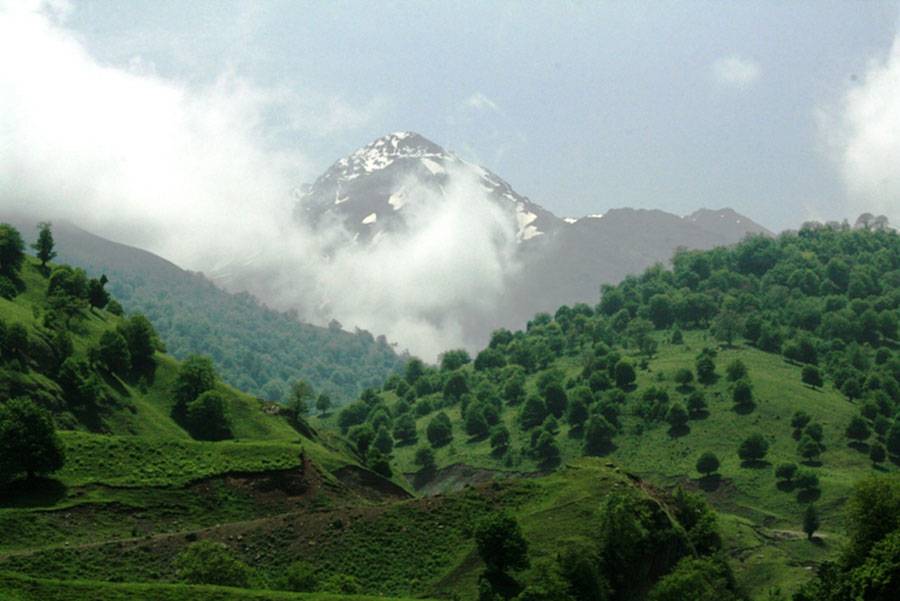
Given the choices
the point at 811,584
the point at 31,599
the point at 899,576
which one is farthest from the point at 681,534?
the point at 31,599

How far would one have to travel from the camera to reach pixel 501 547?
103 m

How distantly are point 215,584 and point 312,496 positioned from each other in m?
43.2

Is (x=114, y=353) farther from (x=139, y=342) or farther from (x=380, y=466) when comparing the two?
(x=380, y=466)

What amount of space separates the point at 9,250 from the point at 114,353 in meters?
35.9

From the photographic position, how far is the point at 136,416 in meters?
151

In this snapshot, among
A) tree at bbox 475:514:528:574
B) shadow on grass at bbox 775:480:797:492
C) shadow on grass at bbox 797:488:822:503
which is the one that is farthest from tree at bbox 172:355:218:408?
shadow on grass at bbox 797:488:822:503

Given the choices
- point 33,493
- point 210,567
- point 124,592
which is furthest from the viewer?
point 33,493

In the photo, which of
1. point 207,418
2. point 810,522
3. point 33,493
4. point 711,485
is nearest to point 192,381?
point 207,418

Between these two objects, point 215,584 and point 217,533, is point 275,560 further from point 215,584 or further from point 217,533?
point 215,584

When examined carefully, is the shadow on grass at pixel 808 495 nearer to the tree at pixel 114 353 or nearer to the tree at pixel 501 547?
the tree at pixel 501 547

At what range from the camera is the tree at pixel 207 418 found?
157m

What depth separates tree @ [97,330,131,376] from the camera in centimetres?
16138

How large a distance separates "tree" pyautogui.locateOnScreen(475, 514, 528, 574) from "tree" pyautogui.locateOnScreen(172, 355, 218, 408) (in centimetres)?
7830

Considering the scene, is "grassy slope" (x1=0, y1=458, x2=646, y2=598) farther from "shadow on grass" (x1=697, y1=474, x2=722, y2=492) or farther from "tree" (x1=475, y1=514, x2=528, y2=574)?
"shadow on grass" (x1=697, y1=474, x2=722, y2=492)
